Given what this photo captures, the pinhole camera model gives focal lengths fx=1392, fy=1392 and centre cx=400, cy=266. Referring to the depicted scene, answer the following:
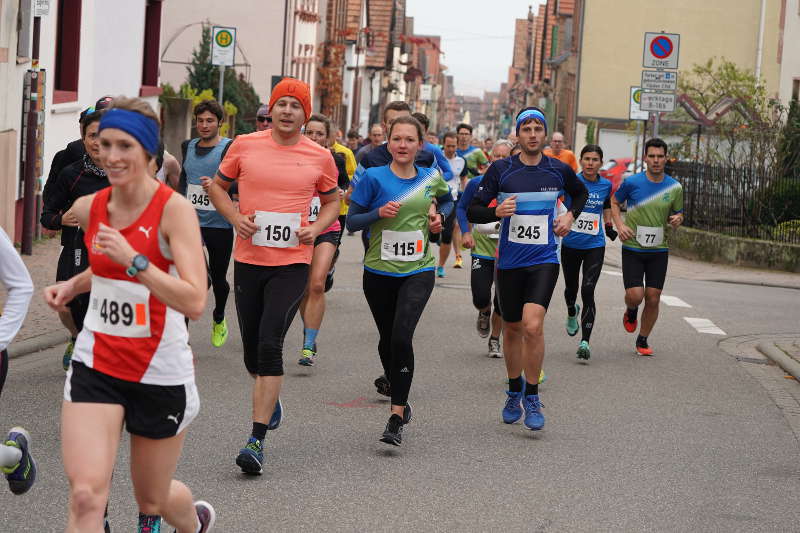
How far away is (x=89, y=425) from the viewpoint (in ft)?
14.3

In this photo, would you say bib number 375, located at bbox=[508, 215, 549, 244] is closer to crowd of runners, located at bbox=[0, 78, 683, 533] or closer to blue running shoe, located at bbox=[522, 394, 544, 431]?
crowd of runners, located at bbox=[0, 78, 683, 533]

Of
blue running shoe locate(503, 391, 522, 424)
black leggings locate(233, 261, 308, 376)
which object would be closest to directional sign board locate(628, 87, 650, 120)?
blue running shoe locate(503, 391, 522, 424)

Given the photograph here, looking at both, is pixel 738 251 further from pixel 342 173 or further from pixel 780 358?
pixel 342 173

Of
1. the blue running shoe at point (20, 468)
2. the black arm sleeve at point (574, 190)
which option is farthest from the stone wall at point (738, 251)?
the blue running shoe at point (20, 468)

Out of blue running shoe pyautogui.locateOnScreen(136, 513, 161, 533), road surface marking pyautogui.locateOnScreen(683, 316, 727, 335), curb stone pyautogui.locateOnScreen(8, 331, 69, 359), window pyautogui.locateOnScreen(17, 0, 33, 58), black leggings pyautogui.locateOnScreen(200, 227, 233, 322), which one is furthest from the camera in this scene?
window pyautogui.locateOnScreen(17, 0, 33, 58)

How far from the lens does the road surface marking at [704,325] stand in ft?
46.0

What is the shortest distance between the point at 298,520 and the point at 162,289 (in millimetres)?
2094

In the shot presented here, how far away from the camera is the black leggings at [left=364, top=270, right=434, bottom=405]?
307 inches

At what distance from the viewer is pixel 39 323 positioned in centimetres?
1151

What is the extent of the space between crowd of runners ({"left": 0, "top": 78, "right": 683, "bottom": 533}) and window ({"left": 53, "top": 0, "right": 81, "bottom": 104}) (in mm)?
7949

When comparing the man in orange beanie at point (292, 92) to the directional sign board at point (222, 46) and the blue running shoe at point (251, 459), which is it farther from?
the directional sign board at point (222, 46)

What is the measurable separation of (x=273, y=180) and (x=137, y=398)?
3.03 metres

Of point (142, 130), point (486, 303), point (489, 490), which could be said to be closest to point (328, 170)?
point (489, 490)

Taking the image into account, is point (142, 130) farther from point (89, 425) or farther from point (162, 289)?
point (89, 425)
